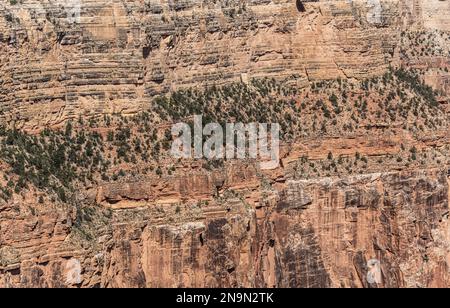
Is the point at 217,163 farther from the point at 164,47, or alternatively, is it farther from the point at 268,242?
the point at 164,47

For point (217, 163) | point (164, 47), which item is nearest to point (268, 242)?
point (217, 163)

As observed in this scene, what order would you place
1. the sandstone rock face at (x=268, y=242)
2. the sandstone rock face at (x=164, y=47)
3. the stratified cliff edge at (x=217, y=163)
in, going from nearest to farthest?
the sandstone rock face at (x=268, y=242), the stratified cliff edge at (x=217, y=163), the sandstone rock face at (x=164, y=47)

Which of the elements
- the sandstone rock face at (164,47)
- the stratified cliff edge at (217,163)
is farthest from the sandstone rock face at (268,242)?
the sandstone rock face at (164,47)

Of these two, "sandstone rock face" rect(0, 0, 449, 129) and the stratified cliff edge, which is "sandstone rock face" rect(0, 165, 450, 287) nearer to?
the stratified cliff edge

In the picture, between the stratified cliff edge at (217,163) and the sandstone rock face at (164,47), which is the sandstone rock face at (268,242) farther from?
the sandstone rock face at (164,47)

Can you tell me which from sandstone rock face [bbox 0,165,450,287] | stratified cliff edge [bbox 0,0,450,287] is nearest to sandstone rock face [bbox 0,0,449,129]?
stratified cliff edge [bbox 0,0,450,287]

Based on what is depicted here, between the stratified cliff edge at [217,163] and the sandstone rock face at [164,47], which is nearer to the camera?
the stratified cliff edge at [217,163]
